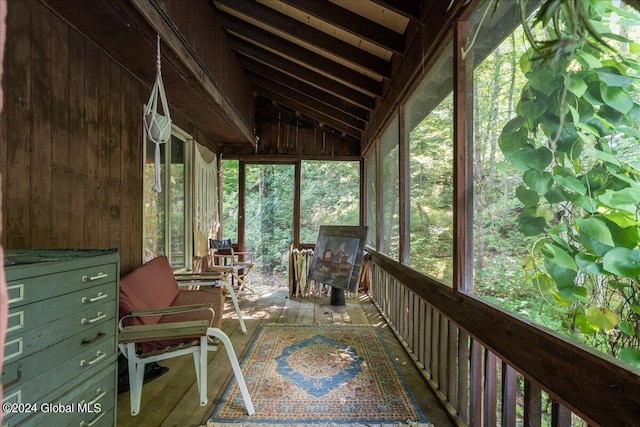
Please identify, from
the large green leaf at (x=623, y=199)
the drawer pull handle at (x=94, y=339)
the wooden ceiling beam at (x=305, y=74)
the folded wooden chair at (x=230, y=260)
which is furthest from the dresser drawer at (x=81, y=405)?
the wooden ceiling beam at (x=305, y=74)

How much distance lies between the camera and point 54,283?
45.8 inches

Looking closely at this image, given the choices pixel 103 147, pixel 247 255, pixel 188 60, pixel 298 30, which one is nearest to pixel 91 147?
pixel 103 147

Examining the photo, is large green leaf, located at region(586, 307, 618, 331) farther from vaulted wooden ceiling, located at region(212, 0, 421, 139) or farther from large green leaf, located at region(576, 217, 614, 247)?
vaulted wooden ceiling, located at region(212, 0, 421, 139)

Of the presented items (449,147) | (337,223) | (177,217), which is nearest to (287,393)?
(449,147)

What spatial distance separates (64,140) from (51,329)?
126 cm

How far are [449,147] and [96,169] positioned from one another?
2.31 m

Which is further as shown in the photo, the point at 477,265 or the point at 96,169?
the point at 96,169

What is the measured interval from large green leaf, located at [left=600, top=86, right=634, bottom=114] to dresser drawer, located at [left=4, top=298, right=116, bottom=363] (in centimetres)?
191

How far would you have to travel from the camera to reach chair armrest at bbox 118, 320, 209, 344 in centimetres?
170

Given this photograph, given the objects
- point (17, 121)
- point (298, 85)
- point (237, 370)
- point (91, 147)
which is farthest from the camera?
point (298, 85)

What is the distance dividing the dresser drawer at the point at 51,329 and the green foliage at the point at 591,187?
173 cm

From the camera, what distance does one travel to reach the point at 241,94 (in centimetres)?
427

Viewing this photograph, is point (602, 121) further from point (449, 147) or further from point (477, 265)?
point (449, 147)

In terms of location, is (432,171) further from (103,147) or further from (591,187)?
(103,147)
